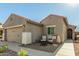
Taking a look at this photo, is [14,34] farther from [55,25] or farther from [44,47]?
[55,25]

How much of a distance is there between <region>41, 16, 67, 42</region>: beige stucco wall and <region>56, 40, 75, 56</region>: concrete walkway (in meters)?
0.30

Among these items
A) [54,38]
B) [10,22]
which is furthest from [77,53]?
[10,22]

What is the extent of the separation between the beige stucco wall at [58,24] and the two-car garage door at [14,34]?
1234 mm

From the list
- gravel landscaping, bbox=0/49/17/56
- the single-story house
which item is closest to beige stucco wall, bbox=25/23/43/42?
the single-story house

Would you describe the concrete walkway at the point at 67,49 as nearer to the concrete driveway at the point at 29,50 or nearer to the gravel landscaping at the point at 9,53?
the concrete driveway at the point at 29,50

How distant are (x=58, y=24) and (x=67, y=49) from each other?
130cm

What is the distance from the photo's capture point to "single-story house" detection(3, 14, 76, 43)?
7453 millimetres

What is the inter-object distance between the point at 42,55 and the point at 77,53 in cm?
166

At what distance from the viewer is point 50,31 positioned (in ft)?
25.3

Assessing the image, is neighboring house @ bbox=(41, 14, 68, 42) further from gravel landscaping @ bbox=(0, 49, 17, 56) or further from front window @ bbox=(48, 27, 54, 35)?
gravel landscaping @ bbox=(0, 49, 17, 56)

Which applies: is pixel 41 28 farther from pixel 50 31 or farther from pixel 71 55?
pixel 71 55

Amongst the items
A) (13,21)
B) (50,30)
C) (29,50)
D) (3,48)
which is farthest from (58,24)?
(3,48)

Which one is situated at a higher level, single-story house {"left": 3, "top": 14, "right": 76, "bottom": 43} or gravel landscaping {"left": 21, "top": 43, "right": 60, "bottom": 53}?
single-story house {"left": 3, "top": 14, "right": 76, "bottom": 43}

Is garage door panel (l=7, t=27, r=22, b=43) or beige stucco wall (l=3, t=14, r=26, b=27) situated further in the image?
garage door panel (l=7, t=27, r=22, b=43)
